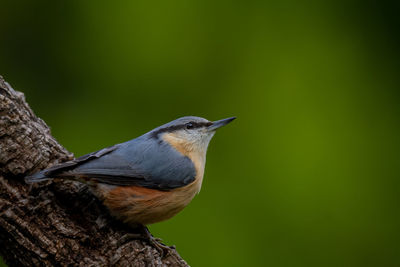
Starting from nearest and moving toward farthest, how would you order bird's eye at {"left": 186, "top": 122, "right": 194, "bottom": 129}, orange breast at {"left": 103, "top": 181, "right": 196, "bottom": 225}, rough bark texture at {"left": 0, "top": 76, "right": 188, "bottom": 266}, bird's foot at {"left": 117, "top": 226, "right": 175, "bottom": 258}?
rough bark texture at {"left": 0, "top": 76, "right": 188, "bottom": 266} → bird's foot at {"left": 117, "top": 226, "right": 175, "bottom": 258} → orange breast at {"left": 103, "top": 181, "right": 196, "bottom": 225} → bird's eye at {"left": 186, "top": 122, "right": 194, "bottom": 129}

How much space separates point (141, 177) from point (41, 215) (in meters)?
0.58

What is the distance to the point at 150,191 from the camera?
2.65 metres

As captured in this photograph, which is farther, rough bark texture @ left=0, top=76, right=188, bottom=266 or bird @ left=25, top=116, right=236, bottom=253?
bird @ left=25, top=116, right=236, bottom=253

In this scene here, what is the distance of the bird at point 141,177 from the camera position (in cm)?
249

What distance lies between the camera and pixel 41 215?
220cm

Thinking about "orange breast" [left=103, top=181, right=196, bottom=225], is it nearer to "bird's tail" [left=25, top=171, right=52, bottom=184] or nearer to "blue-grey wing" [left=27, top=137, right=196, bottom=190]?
"blue-grey wing" [left=27, top=137, right=196, bottom=190]

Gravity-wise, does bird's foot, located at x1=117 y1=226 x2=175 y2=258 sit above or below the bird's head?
below

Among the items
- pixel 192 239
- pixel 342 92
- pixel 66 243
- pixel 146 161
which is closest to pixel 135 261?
pixel 66 243

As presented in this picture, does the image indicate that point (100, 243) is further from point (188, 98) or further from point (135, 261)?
point (188, 98)

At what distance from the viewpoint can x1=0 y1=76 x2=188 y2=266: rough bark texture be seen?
7.04ft

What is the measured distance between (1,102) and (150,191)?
84cm

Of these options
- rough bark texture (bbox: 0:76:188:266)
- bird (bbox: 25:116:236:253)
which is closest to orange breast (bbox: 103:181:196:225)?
bird (bbox: 25:116:236:253)

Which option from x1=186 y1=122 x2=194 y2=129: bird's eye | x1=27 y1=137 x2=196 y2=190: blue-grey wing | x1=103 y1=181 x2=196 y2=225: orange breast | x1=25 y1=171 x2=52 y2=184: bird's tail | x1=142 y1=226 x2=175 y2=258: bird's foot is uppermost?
x1=186 y1=122 x2=194 y2=129: bird's eye

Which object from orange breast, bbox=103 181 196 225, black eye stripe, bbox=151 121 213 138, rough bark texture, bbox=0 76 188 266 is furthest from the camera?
black eye stripe, bbox=151 121 213 138
